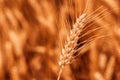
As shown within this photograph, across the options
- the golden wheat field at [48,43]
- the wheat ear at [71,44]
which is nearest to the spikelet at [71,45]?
the wheat ear at [71,44]

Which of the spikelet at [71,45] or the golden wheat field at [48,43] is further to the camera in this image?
the golden wheat field at [48,43]

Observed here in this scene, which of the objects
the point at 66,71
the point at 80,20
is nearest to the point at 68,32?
the point at 80,20

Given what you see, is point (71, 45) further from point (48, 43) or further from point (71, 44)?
point (48, 43)

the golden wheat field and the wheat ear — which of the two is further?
the golden wheat field

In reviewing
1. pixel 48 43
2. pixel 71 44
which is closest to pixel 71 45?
pixel 71 44

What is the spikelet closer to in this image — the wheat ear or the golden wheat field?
the wheat ear

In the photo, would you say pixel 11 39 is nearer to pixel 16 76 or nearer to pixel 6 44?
pixel 6 44

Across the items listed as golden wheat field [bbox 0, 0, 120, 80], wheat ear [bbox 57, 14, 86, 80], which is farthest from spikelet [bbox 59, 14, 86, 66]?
golden wheat field [bbox 0, 0, 120, 80]

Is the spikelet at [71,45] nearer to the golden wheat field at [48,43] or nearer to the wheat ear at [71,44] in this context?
the wheat ear at [71,44]
